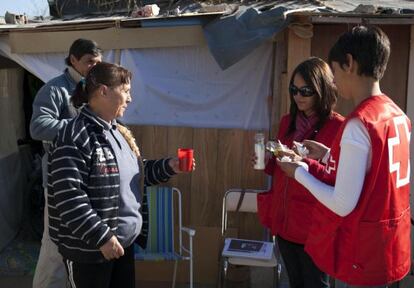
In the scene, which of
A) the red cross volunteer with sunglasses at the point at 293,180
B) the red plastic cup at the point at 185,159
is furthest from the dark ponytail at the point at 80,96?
the red cross volunteer with sunglasses at the point at 293,180

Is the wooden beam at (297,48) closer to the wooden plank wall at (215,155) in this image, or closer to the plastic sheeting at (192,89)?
the wooden plank wall at (215,155)

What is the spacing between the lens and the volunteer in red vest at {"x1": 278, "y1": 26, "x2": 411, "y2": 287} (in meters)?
1.96

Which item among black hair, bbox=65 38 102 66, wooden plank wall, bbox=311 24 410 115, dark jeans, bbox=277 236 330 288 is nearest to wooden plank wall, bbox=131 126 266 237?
wooden plank wall, bbox=311 24 410 115

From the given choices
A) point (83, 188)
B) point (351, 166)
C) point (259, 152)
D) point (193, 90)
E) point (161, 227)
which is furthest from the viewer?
point (193, 90)

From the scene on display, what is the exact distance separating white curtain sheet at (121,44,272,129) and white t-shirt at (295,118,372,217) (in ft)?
8.30

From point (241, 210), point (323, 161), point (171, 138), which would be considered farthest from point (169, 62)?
point (323, 161)

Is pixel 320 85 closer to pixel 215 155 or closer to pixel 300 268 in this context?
pixel 300 268

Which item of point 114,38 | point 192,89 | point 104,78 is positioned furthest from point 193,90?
point 104,78

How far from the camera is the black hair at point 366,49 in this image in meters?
2.04

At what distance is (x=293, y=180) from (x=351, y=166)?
0.96 meters

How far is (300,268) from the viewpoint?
115 inches

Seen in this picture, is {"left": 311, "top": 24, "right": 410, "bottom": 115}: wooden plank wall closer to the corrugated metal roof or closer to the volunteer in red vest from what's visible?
the corrugated metal roof

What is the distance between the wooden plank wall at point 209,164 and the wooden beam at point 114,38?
721mm

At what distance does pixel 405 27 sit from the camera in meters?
4.28
